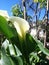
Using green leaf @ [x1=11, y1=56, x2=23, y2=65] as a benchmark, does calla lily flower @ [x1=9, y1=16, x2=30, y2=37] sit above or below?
above

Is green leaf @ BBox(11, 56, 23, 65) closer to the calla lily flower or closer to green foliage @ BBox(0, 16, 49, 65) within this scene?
green foliage @ BBox(0, 16, 49, 65)

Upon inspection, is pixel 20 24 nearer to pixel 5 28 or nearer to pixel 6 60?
pixel 5 28

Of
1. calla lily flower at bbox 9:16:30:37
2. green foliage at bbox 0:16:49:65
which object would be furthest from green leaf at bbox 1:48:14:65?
calla lily flower at bbox 9:16:30:37

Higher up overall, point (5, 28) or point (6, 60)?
point (5, 28)

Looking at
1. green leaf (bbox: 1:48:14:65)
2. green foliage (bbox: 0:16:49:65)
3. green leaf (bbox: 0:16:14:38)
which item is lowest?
green leaf (bbox: 1:48:14:65)

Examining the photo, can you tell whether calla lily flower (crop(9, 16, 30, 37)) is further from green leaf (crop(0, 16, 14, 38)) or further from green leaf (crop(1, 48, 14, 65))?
green leaf (crop(1, 48, 14, 65))

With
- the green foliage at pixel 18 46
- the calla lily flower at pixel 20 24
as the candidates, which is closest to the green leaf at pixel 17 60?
the green foliage at pixel 18 46

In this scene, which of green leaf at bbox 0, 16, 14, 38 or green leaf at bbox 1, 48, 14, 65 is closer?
green leaf at bbox 0, 16, 14, 38

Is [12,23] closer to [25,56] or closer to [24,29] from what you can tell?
[24,29]

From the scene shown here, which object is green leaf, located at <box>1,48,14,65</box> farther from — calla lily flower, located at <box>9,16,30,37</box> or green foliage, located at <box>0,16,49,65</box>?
calla lily flower, located at <box>9,16,30,37</box>

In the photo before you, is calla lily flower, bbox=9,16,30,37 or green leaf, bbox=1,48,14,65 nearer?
calla lily flower, bbox=9,16,30,37

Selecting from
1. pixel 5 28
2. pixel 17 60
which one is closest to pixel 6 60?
pixel 17 60
